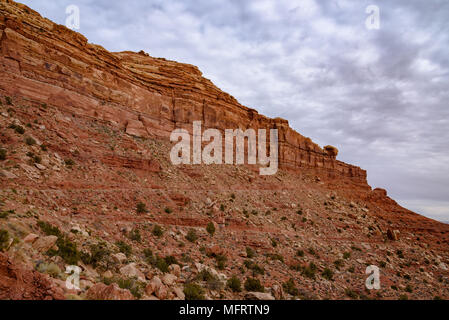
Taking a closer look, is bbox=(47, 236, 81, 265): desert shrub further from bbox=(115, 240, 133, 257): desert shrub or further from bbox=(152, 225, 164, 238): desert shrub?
bbox=(152, 225, 164, 238): desert shrub

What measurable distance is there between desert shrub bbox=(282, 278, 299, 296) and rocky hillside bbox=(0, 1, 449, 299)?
0.28 metres

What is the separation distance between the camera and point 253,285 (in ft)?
35.5

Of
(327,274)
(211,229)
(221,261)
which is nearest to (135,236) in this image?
(221,261)

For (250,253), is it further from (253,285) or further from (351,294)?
(351,294)

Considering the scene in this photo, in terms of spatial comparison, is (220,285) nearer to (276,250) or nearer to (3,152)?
(276,250)

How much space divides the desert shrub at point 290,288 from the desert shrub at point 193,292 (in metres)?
5.14

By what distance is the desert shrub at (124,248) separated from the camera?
10257 mm

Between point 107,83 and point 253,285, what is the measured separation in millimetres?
21381

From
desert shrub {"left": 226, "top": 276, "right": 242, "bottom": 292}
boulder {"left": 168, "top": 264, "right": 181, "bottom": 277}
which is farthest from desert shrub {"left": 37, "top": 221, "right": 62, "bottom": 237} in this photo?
desert shrub {"left": 226, "top": 276, "right": 242, "bottom": 292}

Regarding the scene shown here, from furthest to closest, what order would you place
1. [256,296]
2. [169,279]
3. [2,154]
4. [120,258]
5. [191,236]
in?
[191,236], [2,154], [256,296], [120,258], [169,279]

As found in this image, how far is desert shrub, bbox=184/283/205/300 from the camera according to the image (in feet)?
27.8
